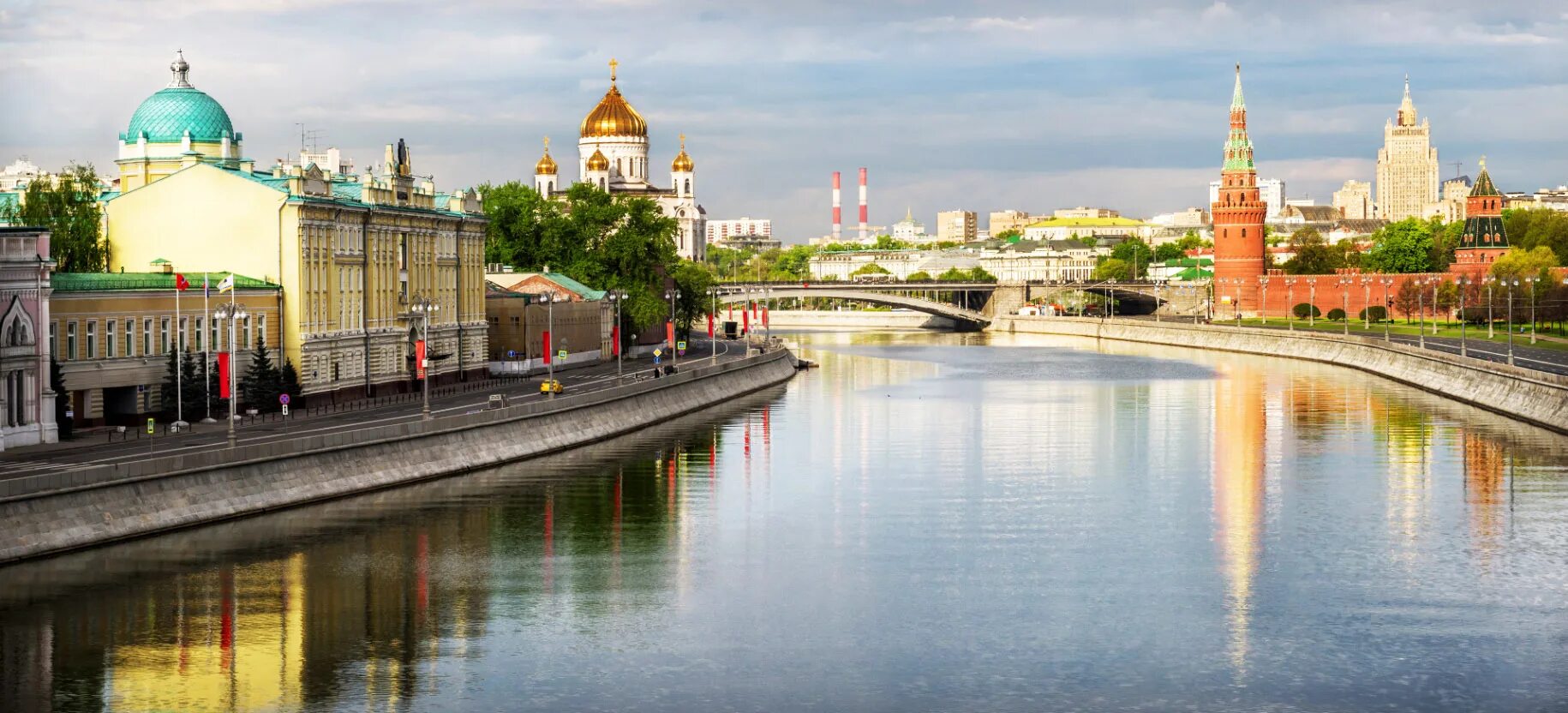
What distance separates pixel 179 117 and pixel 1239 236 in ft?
413

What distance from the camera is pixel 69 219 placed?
73.6 meters

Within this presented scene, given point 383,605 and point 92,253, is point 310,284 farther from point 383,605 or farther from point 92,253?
point 383,605

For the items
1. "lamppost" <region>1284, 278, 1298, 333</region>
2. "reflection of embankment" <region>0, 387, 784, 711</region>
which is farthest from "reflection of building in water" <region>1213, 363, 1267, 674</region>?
"lamppost" <region>1284, 278, 1298, 333</region>

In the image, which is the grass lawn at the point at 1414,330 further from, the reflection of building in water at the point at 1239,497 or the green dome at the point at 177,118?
the green dome at the point at 177,118

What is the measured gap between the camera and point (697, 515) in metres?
52.3

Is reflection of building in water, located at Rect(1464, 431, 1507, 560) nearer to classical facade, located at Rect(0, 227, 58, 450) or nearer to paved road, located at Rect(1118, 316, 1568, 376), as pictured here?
paved road, located at Rect(1118, 316, 1568, 376)

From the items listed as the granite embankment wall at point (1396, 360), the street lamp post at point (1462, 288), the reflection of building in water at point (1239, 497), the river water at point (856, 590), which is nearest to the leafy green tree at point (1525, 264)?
the street lamp post at point (1462, 288)

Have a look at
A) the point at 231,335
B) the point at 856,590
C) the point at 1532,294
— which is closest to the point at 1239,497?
the point at 856,590

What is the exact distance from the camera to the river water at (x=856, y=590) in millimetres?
32719

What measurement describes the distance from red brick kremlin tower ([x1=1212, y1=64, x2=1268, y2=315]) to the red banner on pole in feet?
437

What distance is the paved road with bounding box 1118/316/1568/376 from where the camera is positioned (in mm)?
89500

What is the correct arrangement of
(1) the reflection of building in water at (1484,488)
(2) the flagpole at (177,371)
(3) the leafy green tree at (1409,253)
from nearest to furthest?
(1) the reflection of building in water at (1484,488) < (2) the flagpole at (177,371) < (3) the leafy green tree at (1409,253)

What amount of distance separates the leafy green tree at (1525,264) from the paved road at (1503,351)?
645 cm

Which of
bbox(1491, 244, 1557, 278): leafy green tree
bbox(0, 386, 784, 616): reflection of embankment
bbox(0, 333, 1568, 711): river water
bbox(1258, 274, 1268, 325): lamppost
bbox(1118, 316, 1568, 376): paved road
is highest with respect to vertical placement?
bbox(1491, 244, 1557, 278): leafy green tree
